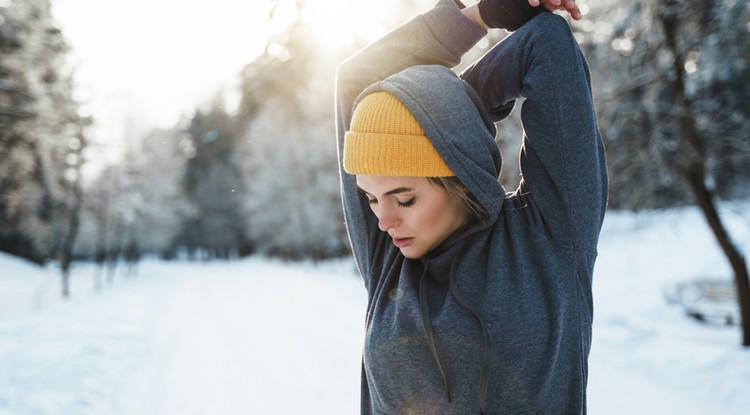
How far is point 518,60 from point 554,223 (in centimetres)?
42

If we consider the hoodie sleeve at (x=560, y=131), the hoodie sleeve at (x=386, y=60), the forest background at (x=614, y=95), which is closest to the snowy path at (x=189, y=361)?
the forest background at (x=614, y=95)

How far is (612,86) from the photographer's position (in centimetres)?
694

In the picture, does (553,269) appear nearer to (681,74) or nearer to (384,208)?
(384,208)

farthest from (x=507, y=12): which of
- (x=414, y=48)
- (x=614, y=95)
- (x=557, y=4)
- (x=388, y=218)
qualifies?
(x=614, y=95)

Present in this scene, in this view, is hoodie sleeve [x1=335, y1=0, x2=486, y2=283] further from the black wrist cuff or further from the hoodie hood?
the hoodie hood

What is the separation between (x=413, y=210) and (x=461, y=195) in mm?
130

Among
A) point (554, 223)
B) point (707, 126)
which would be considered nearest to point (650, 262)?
point (707, 126)

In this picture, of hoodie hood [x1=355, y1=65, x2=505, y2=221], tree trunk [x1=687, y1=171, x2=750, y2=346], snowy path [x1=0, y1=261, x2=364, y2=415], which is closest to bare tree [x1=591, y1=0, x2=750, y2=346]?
tree trunk [x1=687, y1=171, x2=750, y2=346]

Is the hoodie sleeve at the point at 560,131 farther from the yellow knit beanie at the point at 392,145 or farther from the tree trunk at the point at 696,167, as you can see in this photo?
the tree trunk at the point at 696,167

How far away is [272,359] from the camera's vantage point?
7.44 metres

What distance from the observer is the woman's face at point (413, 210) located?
132cm

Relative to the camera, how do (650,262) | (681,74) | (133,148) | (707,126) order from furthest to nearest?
(133,148) < (650,262) < (707,126) < (681,74)

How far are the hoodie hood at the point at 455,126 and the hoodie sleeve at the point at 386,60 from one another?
0.83 ft

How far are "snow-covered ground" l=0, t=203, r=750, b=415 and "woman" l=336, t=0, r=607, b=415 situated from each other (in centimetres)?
444
